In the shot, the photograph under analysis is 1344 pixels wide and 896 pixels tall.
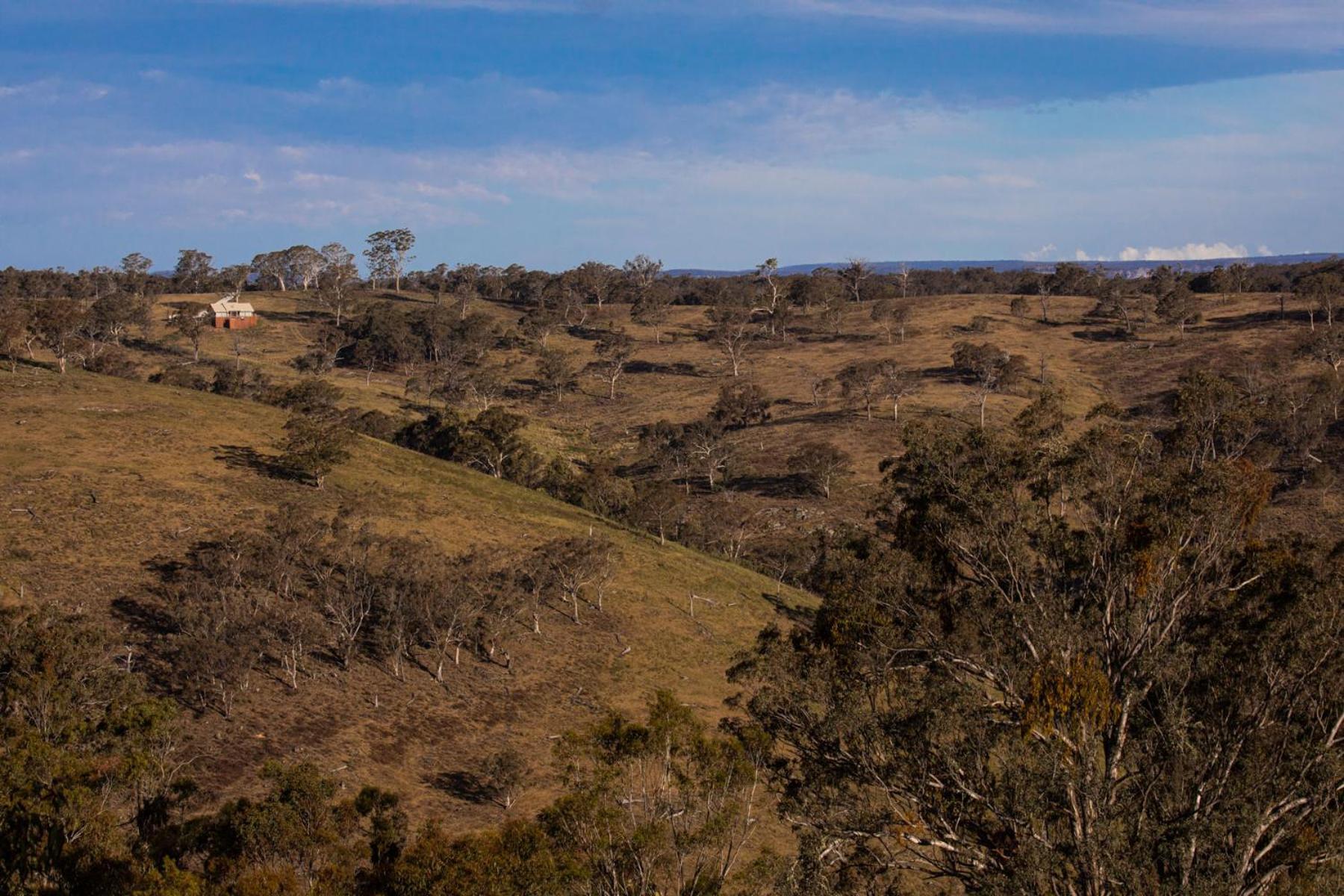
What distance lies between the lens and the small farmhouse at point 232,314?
11538 cm

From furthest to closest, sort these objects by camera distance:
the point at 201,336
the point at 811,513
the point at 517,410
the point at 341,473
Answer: the point at 201,336, the point at 517,410, the point at 811,513, the point at 341,473

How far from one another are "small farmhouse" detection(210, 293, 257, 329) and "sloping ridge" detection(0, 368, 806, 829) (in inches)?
2223

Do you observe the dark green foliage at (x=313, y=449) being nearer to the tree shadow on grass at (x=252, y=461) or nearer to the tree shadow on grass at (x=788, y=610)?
the tree shadow on grass at (x=252, y=461)

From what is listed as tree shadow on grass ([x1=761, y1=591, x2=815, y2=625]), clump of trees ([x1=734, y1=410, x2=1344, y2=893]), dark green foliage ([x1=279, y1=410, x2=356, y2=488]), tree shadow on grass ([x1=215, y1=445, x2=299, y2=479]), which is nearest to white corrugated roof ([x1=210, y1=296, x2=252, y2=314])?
tree shadow on grass ([x1=215, y1=445, x2=299, y2=479])

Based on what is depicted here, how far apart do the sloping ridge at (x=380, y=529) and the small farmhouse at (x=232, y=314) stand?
56.5 metres

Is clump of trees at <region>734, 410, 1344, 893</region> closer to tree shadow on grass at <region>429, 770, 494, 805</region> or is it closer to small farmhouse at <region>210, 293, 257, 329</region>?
tree shadow on grass at <region>429, 770, 494, 805</region>

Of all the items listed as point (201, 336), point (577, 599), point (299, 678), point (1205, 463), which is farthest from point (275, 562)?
point (201, 336)

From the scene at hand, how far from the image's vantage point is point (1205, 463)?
72.5ft

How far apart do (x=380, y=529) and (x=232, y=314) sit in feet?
271

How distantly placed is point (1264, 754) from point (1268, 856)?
1.79 m

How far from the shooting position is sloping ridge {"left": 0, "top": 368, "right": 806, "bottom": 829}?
98.6 ft

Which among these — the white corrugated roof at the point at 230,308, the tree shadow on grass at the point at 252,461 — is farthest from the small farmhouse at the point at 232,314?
the tree shadow on grass at the point at 252,461

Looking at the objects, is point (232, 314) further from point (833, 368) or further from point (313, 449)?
point (313, 449)

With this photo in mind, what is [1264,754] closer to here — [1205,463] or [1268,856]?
[1268,856]
